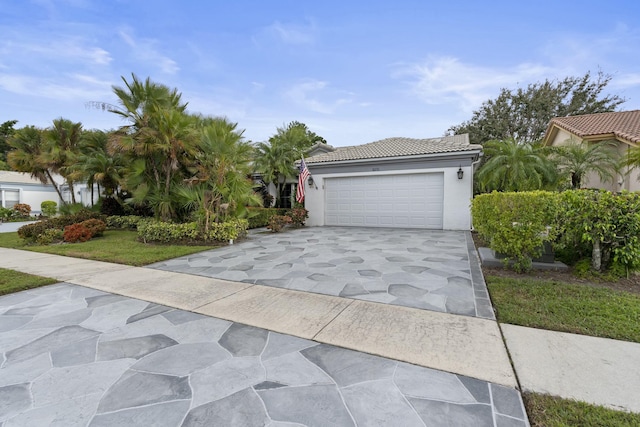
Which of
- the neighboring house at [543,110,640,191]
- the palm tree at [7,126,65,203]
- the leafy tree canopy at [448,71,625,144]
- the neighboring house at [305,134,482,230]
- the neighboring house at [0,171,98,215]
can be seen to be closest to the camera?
the neighboring house at [543,110,640,191]

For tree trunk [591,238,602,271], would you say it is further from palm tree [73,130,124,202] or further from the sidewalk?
palm tree [73,130,124,202]

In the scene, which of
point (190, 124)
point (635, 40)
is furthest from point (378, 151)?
point (635, 40)

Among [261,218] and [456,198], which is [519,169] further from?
[261,218]

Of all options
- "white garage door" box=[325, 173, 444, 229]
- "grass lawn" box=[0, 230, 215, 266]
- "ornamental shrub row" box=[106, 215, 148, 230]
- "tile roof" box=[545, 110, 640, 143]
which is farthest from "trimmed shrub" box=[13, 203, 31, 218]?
"tile roof" box=[545, 110, 640, 143]

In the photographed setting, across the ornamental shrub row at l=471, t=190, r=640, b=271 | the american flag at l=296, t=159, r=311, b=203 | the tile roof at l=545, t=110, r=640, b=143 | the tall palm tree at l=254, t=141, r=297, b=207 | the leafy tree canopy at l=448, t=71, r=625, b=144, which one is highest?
the leafy tree canopy at l=448, t=71, r=625, b=144

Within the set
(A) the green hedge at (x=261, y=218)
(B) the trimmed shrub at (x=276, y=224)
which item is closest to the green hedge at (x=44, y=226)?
Result: (A) the green hedge at (x=261, y=218)

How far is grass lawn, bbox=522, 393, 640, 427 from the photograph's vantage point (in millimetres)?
Answer: 1651

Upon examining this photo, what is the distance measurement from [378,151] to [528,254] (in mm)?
8942

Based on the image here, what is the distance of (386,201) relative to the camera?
40.1ft

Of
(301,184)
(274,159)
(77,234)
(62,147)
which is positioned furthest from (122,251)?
(62,147)

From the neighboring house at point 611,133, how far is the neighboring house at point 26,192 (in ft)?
94.4

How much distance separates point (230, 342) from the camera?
269 centimetres

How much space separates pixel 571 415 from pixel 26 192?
109 feet

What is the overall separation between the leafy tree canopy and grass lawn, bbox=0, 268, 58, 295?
2707 cm
